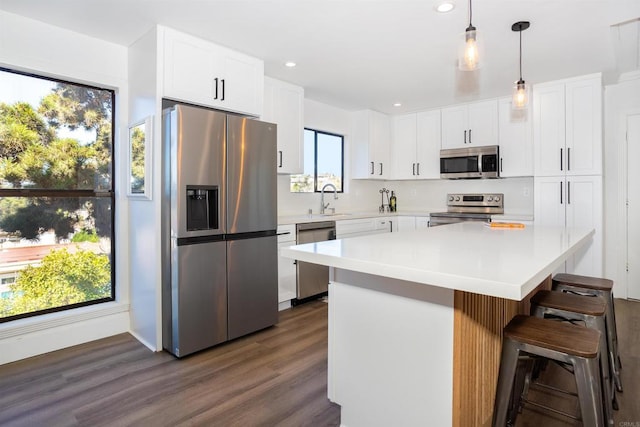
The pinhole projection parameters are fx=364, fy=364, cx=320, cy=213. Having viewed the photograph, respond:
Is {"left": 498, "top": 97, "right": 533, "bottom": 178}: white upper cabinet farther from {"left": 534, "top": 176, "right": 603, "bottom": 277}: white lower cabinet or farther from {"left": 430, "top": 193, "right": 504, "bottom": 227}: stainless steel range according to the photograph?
{"left": 430, "top": 193, "right": 504, "bottom": 227}: stainless steel range

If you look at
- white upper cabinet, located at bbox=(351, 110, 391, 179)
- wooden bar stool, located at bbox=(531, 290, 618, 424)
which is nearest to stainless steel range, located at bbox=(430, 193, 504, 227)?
white upper cabinet, located at bbox=(351, 110, 391, 179)

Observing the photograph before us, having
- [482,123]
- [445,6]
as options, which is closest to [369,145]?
[482,123]

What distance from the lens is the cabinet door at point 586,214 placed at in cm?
376

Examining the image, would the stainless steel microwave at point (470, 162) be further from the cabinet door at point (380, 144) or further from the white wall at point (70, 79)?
the white wall at point (70, 79)

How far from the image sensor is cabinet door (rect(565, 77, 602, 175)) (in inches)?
148

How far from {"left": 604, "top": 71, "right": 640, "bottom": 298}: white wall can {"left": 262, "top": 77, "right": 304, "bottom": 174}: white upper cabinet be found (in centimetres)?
346

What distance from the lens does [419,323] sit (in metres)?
1.46

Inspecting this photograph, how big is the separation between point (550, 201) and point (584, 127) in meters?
0.83

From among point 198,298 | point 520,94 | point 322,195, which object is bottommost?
point 198,298

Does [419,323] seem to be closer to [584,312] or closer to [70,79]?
[584,312]

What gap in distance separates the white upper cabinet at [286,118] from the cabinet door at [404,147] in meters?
1.95

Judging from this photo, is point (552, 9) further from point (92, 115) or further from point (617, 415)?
point (92, 115)

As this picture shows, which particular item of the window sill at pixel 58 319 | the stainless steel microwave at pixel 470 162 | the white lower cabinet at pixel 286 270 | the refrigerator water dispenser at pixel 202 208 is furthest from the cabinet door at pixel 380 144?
the window sill at pixel 58 319

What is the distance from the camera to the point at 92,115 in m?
3.02
